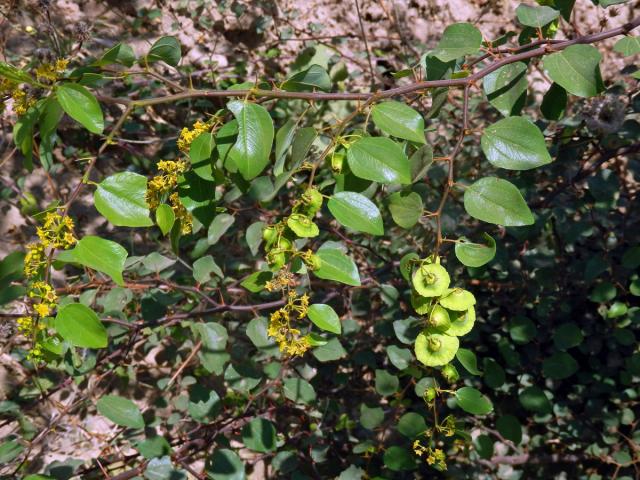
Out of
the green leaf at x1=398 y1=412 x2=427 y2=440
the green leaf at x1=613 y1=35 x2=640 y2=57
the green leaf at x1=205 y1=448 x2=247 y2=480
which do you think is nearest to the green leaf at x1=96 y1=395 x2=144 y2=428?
the green leaf at x1=205 y1=448 x2=247 y2=480

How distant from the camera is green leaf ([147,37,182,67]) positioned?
4.16 ft

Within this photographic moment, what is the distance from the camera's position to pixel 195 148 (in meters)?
1.15

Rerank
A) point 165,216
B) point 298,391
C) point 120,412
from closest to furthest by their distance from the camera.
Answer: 1. point 165,216
2. point 120,412
3. point 298,391

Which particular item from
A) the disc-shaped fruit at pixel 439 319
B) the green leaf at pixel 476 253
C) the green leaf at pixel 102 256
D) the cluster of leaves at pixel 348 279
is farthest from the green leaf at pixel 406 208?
the green leaf at pixel 102 256

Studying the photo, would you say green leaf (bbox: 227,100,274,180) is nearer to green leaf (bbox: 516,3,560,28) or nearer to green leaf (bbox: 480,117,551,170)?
green leaf (bbox: 480,117,551,170)

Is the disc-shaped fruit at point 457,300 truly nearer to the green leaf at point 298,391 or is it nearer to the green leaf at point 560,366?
the green leaf at point 298,391

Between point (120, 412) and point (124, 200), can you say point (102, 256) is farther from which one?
point (120, 412)

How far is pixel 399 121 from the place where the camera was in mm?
1155

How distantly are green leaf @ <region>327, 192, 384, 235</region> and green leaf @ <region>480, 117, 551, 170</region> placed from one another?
11.0 inches

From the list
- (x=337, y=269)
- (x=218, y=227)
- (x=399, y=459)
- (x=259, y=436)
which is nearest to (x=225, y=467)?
(x=259, y=436)

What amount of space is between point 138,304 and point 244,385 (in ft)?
1.51

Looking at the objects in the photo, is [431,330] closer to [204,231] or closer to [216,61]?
[204,231]

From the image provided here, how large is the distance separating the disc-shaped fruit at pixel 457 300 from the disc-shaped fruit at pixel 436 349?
0.06m

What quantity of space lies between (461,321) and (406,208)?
0.86 ft
